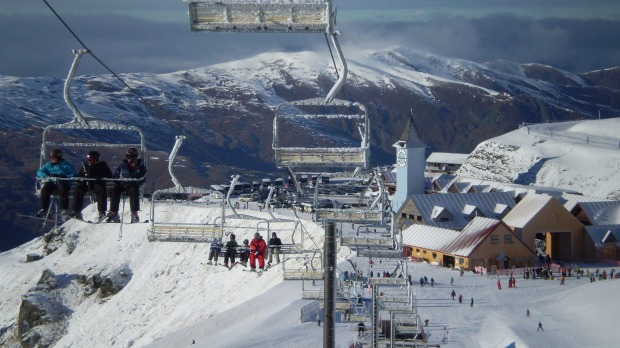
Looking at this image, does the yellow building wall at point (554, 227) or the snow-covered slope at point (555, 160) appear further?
the snow-covered slope at point (555, 160)

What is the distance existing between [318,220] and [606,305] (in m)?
19.8

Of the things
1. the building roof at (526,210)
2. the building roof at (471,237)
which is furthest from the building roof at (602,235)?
the building roof at (471,237)

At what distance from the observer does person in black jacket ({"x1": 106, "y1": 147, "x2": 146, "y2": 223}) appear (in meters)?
13.6

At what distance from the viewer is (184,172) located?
122 m

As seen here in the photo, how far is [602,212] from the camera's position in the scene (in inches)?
1945

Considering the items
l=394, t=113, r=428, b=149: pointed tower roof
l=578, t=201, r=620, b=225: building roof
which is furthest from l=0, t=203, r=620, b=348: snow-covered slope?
l=394, t=113, r=428, b=149: pointed tower roof

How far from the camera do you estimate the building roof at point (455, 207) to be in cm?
4831

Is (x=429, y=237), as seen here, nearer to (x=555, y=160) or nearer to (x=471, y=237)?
(x=471, y=237)

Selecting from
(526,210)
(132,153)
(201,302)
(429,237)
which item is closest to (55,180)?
(132,153)

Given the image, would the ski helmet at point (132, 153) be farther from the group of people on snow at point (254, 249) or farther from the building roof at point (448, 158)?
the building roof at point (448, 158)

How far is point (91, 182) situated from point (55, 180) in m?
0.61

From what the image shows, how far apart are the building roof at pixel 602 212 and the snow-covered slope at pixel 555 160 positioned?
1540 cm

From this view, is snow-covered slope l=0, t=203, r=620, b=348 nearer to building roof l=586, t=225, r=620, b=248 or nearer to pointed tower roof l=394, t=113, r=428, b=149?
building roof l=586, t=225, r=620, b=248

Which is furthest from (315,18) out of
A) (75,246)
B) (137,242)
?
(75,246)
